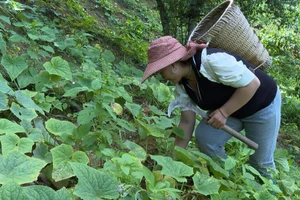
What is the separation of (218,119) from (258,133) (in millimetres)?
437

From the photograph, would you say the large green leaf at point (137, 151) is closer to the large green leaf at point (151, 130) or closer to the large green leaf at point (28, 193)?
the large green leaf at point (151, 130)

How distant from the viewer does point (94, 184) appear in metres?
1.85

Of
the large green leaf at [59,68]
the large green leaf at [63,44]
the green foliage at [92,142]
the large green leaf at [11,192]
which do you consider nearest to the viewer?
the large green leaf at [11,192]

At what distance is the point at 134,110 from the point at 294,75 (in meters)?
3.23

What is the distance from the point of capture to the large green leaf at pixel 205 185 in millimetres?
2256

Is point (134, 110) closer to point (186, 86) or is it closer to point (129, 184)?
point (186, 86)

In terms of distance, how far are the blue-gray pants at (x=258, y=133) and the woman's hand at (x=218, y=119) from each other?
0.26m

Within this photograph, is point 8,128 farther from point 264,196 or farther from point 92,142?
point 264,196

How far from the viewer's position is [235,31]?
2.97 m

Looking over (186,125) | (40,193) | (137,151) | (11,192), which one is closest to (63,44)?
(186,125)

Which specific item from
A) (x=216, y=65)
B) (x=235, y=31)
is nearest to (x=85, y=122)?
(x=216, y=65)

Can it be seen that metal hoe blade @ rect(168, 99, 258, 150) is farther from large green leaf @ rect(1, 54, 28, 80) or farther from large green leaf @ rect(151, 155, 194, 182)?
large green leaf @ rect(1, 54, 28, 80)

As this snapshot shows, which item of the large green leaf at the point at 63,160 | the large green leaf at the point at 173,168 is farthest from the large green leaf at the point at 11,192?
the large green leaf at the point at 173,168

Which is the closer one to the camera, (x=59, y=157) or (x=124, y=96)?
(x=59, y=157)
